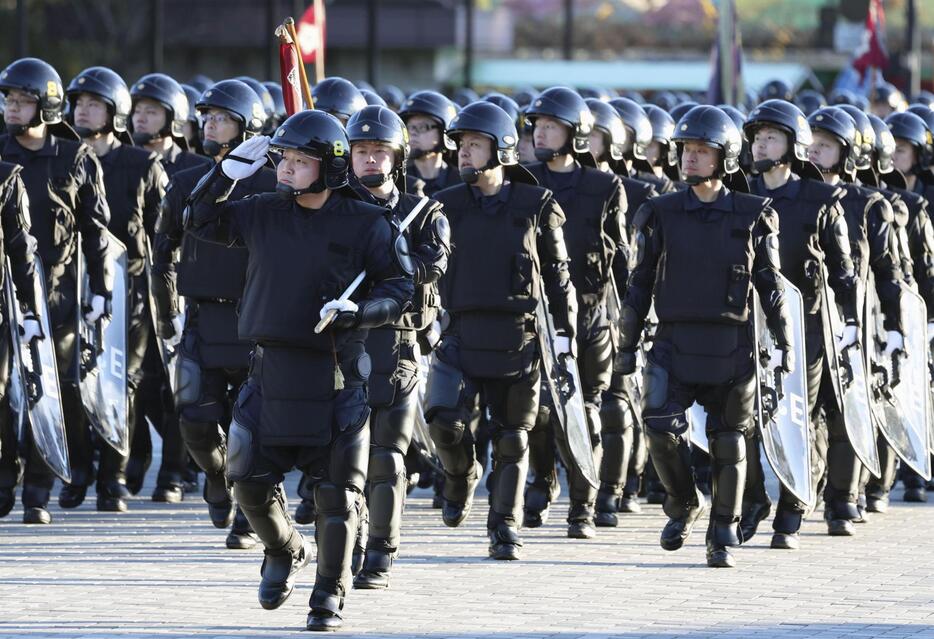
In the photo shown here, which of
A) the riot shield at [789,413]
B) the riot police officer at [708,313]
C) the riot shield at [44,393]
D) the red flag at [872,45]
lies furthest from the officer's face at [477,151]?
the red flag at [872,45]

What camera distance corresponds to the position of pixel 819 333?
1077cm

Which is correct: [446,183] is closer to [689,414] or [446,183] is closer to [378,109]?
[689,414]

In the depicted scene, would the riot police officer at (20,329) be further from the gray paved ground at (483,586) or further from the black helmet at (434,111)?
the black helmet at (434,111)

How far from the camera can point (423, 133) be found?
1209 cm

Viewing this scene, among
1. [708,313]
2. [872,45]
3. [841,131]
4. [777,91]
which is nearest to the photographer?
[708,313]

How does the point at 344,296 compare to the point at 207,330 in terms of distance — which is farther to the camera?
the point at 207,330

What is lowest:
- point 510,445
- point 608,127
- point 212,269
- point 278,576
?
point 278,576

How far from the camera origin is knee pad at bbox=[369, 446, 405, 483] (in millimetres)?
9023

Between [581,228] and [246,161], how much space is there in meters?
3.67

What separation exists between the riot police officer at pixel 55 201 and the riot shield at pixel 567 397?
7.52ft

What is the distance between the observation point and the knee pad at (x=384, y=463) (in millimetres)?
9023

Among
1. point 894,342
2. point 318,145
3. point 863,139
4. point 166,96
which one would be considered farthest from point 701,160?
point 166,96

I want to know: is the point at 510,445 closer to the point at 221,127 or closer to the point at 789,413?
the point at 789,413

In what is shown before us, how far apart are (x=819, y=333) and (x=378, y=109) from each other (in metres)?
2.78
